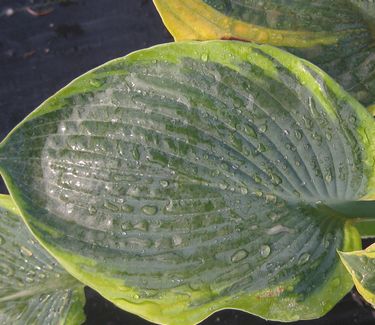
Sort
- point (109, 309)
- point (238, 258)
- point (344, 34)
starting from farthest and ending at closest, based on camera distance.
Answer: point (109, 309), point (344, 34), point (238, 258)

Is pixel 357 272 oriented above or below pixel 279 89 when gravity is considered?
below

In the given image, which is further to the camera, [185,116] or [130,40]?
[130,40]

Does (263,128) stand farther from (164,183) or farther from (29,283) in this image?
(29,283)

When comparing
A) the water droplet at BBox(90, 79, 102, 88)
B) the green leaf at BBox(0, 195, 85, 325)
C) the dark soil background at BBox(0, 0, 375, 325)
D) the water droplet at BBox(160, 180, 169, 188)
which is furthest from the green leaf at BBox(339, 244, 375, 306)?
the dark soil background at BBox(0, 0, 375, 325)

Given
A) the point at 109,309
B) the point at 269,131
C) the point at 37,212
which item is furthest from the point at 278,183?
the point at 109,309

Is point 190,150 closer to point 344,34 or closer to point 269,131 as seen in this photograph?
point 269,131

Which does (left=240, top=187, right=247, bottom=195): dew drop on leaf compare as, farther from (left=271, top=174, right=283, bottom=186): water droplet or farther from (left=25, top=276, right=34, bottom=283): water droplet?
(left=25, top=276, right=34, bottom=283): water droplet

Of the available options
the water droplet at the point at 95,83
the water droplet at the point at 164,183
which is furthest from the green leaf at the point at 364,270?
the water droplet at the point at 95,83

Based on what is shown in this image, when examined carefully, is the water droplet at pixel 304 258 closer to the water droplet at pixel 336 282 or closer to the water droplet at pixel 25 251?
the water droplet at pixel 336 282
